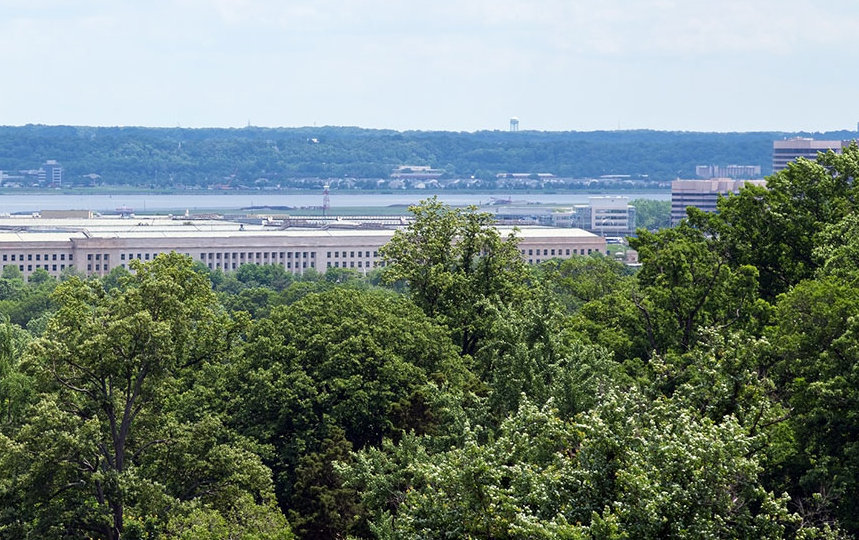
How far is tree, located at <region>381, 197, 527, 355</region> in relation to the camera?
75.3 meters

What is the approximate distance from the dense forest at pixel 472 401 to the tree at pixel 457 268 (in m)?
0.15

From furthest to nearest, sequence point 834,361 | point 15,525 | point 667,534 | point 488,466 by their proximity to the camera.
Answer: point 15,525, point 834,361, point 488,466, point 667,534

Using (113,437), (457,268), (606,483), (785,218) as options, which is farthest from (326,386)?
(606,483)

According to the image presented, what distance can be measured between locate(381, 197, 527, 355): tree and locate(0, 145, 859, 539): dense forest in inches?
5.8

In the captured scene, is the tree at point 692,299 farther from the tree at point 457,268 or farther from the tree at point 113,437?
the tree at point 113,437

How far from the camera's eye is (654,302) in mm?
60594

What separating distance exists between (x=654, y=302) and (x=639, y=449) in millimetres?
26588

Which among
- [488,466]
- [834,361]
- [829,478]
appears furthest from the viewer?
[834,361]

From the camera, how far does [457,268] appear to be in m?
79.8

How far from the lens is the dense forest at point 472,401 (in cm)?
3444

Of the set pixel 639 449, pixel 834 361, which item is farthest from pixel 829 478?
pixel 639 449

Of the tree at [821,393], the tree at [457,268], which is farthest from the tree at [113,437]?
the tree at [457,268]

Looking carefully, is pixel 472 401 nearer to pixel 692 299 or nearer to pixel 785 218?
pixel 692 299

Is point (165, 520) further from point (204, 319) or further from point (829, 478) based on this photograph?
point (829, 478)
